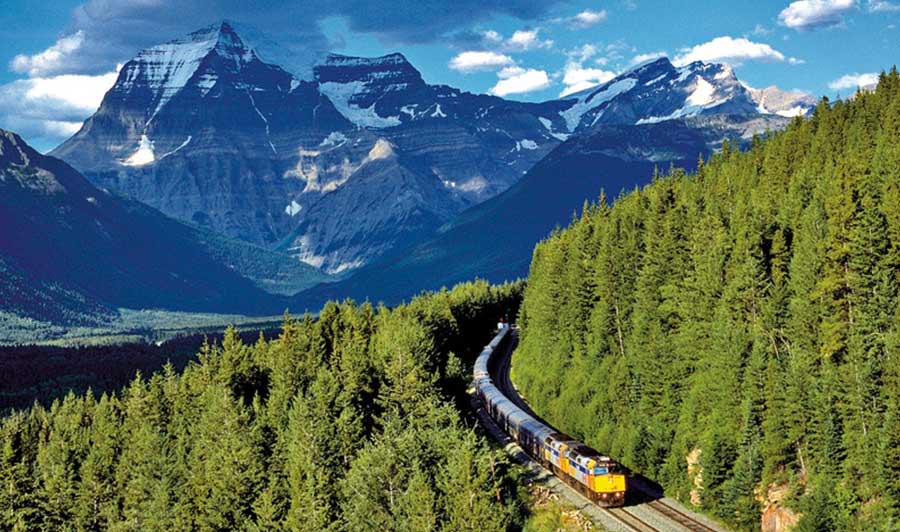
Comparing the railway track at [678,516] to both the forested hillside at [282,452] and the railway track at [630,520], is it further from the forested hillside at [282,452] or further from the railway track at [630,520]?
the forested hillside at [282,452]

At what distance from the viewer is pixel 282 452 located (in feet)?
265

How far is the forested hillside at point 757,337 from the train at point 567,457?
7.55 m

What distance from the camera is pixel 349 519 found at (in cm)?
6688

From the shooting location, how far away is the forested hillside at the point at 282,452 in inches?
2589

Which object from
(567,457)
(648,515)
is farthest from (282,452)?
(648,515)

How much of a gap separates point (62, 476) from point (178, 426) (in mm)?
12603

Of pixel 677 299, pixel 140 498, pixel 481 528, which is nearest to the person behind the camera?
pixel 481 528

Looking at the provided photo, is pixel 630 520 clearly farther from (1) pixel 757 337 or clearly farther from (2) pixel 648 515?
(1) pixel 757 337

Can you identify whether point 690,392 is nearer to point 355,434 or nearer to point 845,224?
point 845,224

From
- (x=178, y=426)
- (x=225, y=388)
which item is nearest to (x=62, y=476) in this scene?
(x=178, y=426)

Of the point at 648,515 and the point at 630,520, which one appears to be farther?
the point at 648,515

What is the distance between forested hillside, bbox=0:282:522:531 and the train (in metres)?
4.49

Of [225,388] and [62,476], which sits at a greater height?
[225,388]

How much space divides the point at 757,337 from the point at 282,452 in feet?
138
